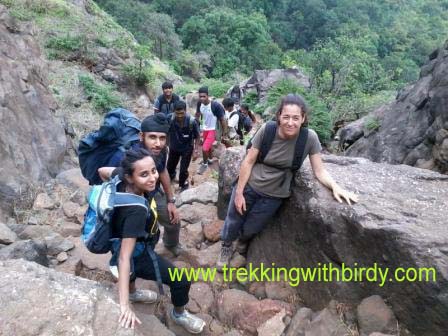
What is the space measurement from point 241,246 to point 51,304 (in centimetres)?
230

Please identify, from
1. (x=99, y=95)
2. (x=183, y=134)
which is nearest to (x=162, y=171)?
(x=183, y=134)

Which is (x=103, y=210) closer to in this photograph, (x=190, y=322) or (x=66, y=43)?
Result: (x=190, y=322)

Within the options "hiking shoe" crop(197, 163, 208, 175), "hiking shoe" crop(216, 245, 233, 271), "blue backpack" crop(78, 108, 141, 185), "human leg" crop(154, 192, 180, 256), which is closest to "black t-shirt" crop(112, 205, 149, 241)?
"blue backpack" crop(78, 108, 141, 185)

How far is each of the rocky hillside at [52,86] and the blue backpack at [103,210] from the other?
2953 mm

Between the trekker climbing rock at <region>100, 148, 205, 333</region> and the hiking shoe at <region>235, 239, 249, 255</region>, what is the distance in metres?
1.21

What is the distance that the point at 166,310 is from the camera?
350 cm

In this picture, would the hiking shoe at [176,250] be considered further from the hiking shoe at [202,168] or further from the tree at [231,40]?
Result: the tree at [231,40]

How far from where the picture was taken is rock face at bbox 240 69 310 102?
57.0 feet

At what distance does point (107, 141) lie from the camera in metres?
3.38

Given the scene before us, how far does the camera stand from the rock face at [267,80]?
17375 mm

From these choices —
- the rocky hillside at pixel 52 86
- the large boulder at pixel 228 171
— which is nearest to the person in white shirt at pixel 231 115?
the rocky hillside at pixel 52 86

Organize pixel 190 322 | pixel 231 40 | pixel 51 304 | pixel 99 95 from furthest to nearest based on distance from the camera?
pixel 231 40
pixel 99 95
pixel 190 322
pixel 51 304

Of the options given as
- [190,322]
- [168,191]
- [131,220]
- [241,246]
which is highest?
[131,220]

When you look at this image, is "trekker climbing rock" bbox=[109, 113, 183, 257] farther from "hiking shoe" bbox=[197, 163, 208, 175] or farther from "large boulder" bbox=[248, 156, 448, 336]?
"hiking shoe" bbox=[197, 163, 208, 175]
